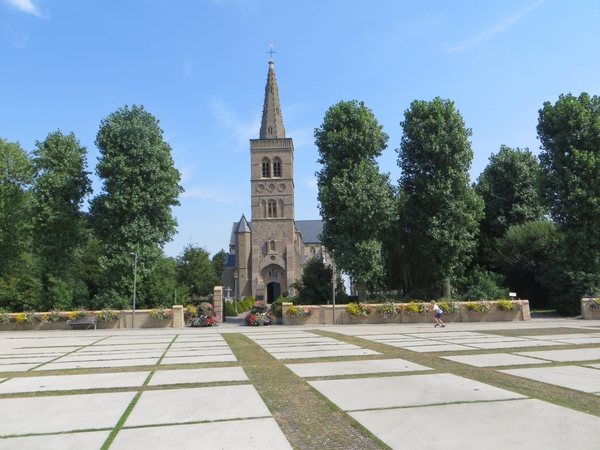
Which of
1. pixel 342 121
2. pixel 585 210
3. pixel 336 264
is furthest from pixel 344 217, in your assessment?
pixel 585 210

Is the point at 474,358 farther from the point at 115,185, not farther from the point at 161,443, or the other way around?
the point at 115,185

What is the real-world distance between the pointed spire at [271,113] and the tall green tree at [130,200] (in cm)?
3899

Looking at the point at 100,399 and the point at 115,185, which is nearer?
the point at 100,399

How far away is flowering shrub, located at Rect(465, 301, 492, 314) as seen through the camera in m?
25.1

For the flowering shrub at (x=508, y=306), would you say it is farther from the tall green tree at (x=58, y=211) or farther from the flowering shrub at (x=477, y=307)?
the tall green tree at (x=58, y=211)

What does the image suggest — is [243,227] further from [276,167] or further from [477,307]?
[477,307]

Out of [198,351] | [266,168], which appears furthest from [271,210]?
[198,351]

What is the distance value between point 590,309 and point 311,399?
2365 centimetres

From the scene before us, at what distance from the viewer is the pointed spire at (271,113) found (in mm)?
68938

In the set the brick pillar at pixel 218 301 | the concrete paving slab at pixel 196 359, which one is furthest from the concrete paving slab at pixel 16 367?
the brick pillar at pixel 218 301

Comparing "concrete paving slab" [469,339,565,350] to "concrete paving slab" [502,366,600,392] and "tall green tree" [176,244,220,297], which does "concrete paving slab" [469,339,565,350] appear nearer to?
"concrete paving slab" [502,366,600,392]

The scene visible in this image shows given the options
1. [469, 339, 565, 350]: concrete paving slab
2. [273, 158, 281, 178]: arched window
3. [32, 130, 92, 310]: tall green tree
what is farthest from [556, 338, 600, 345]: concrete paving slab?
[273, 158, 281, 178]: arched window

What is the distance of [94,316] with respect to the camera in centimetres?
2502

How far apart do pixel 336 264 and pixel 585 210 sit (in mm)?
14452
